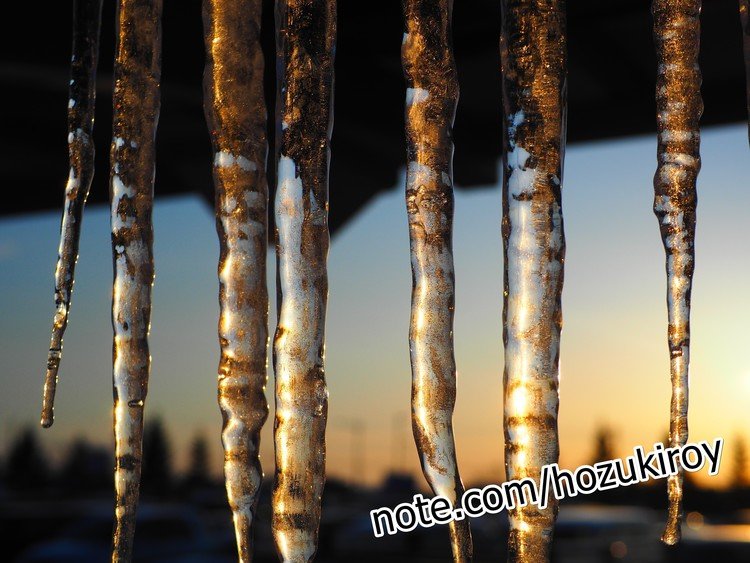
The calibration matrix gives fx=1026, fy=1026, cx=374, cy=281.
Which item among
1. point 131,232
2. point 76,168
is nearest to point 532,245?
point 131,232

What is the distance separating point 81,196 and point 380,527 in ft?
2.25

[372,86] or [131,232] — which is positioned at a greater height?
[372,86]

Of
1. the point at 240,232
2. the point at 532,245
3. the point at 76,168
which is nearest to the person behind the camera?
the point at 532,245

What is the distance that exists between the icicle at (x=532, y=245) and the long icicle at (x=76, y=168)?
0.66 meters

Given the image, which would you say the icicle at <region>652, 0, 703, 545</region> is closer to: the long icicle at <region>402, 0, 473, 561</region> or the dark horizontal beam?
the long icicle at <region>402, 0, 473, 561</region>

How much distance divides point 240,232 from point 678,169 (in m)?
0.57

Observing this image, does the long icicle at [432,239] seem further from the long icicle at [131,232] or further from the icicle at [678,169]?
the long icicle at [131,232]

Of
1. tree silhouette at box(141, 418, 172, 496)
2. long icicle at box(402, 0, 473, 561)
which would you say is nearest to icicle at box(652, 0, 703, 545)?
long icicle at box(402, 0, 473, 561)

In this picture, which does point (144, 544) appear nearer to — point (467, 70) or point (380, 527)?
point (467, 70)

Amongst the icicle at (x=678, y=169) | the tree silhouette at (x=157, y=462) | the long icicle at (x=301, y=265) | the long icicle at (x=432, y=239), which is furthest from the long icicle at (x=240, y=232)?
the tree silhouette at (x=157, y=462)

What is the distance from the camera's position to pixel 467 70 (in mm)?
3457

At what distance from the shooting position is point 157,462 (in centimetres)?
4191

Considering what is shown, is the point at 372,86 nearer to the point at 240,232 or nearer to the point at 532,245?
the point at 240,232

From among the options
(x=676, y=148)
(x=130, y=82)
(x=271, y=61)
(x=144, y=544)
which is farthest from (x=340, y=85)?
(x=144, y=544)
